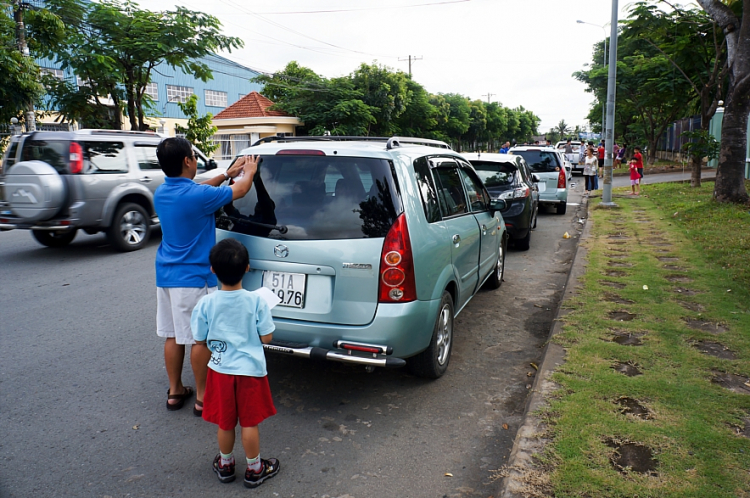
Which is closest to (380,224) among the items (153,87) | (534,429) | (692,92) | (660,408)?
(534,429)

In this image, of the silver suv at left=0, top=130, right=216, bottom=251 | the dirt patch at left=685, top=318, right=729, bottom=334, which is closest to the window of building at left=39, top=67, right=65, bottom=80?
the silver suv at left=0, top=130, right=216, bottom=251

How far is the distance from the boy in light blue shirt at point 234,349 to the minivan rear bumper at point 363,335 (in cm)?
70

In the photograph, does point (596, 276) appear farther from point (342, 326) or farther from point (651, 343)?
point (342, 326)

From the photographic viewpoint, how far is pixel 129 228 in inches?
379

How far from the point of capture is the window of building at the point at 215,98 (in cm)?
4812

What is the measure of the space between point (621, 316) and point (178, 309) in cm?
426

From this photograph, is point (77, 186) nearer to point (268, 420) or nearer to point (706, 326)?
point (268, 420)

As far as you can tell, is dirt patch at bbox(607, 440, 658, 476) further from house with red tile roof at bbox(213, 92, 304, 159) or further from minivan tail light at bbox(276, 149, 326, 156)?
house with red tile roof at bbox(213, 92, 304, 159)

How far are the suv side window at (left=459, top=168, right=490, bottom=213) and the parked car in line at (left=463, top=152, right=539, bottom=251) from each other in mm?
3315

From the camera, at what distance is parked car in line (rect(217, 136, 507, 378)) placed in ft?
12.1

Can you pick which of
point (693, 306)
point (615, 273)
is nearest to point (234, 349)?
point (693, 306)

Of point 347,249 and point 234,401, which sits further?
point 347,249

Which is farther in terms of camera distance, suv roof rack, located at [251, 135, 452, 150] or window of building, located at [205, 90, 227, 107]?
window of building, located at [205, 90, 227, 107]

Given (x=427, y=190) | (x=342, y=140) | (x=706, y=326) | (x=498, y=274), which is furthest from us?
(x=498, y=274)
